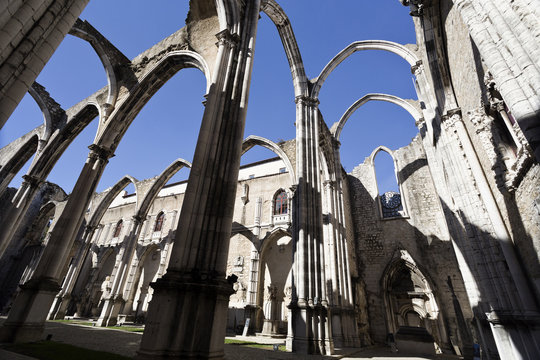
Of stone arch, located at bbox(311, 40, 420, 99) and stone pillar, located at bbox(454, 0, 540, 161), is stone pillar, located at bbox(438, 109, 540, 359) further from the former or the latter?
stone arch, located at bbox(311, 40, 420, 99)

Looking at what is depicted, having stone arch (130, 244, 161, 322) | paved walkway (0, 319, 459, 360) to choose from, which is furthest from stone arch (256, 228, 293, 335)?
stone arch (130, 244, 161, 322)

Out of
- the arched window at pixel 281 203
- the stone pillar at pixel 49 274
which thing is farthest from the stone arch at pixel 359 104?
the stone pillar at pixel 49 274

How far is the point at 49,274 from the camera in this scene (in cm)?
664

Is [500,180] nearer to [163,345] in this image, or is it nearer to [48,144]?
[163,345]

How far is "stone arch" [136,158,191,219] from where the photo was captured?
15989mm

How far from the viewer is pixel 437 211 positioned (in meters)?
13.2

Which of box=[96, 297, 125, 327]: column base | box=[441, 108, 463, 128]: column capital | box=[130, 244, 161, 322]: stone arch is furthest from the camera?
box=[130, 244, 161, 322]: stone arch

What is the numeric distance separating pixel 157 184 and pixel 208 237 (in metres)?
14.0

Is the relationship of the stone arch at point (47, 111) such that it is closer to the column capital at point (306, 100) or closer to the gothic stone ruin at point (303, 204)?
the gothic stone ruin at point (303, 204)

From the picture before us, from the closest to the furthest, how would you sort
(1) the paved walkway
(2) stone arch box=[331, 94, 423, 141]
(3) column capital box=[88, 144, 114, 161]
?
1. (1) the paved walkway
2. (3) column capital box=[88, 144, 114, 161]
3. (2) stone arch box=[331, 94, 423, 141]

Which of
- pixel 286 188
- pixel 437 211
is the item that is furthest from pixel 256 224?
pixel 437 211

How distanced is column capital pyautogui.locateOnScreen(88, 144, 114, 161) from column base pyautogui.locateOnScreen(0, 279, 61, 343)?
4432 mm

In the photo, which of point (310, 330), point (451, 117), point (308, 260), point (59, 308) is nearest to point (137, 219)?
point (59, 308)

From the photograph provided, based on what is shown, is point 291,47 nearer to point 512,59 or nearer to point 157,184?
point 512,59
